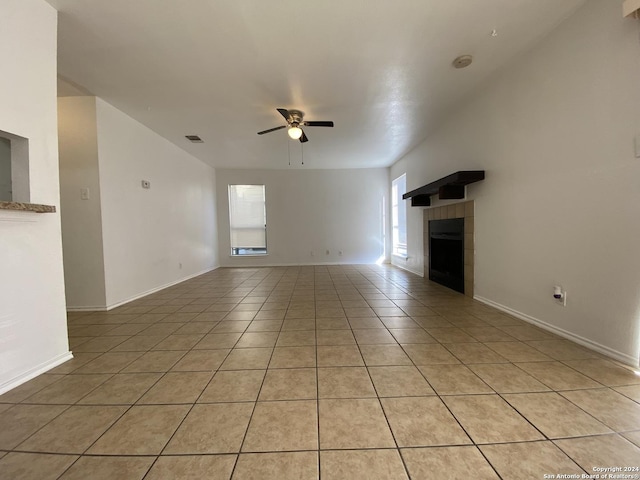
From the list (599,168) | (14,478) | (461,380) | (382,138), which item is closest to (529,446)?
(461,380)

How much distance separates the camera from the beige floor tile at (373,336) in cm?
229

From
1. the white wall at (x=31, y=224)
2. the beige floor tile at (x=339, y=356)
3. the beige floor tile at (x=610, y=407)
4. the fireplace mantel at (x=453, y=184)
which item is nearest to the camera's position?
the beige floor tile at (x=610, y=407)

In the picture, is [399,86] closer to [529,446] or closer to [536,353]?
[536,353]

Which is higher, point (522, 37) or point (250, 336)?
point (522, 37)

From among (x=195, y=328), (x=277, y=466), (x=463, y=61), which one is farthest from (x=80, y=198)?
(x=463, y=61)

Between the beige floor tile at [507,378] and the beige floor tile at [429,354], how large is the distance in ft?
0.58

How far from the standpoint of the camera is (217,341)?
238cm

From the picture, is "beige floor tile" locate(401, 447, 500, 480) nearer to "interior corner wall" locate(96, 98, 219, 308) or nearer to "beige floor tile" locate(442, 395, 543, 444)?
"beige floor tile" locate(442, 395, 543, 444)

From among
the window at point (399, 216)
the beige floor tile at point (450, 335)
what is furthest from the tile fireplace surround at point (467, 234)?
the window at point (399, 216)

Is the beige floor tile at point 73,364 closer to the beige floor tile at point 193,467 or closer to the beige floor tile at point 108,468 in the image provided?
the beige floor tile at point 108,468

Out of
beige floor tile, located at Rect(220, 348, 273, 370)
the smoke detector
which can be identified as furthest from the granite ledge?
the smoke detector

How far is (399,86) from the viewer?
10.2ft

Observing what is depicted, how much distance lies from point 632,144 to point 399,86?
2.16 m

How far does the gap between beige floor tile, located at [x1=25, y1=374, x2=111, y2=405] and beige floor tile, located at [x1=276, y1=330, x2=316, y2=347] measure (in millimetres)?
1280
